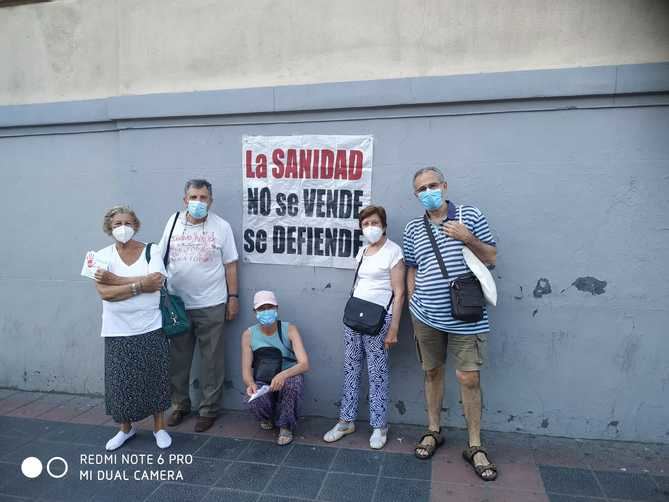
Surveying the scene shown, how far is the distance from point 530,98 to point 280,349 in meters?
2.76

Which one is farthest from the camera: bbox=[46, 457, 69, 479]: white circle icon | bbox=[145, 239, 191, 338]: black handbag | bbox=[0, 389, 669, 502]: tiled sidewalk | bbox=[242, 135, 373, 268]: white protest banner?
bbox=[242, 135, 373, 268]: white protest banner

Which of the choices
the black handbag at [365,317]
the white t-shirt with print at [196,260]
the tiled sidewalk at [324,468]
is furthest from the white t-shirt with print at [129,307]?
the black handbag at [365,317]

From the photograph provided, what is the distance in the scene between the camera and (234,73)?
4.32m

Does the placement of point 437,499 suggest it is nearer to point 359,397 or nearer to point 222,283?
point 359,397

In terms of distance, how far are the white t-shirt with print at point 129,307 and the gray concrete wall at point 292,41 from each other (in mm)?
1732

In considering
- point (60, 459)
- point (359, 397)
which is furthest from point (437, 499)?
point (60, 459)

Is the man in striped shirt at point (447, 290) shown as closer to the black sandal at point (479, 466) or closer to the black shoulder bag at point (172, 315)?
the black sandal at point (479, 466)

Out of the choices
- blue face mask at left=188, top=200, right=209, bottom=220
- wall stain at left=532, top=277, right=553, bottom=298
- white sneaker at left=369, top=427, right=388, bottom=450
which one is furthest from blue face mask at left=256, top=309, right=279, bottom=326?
wall stain at left=532, top=277, right=553, bottom=298

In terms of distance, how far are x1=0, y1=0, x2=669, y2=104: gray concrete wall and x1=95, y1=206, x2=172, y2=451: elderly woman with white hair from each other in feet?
5.42

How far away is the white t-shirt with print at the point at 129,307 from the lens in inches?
145

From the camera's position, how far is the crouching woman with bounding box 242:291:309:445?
12.7 feet

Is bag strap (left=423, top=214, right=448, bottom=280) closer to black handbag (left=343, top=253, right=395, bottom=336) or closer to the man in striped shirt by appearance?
the man in striped shirt

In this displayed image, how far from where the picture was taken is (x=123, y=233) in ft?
12.0

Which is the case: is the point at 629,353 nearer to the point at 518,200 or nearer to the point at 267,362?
the point at 518,200
